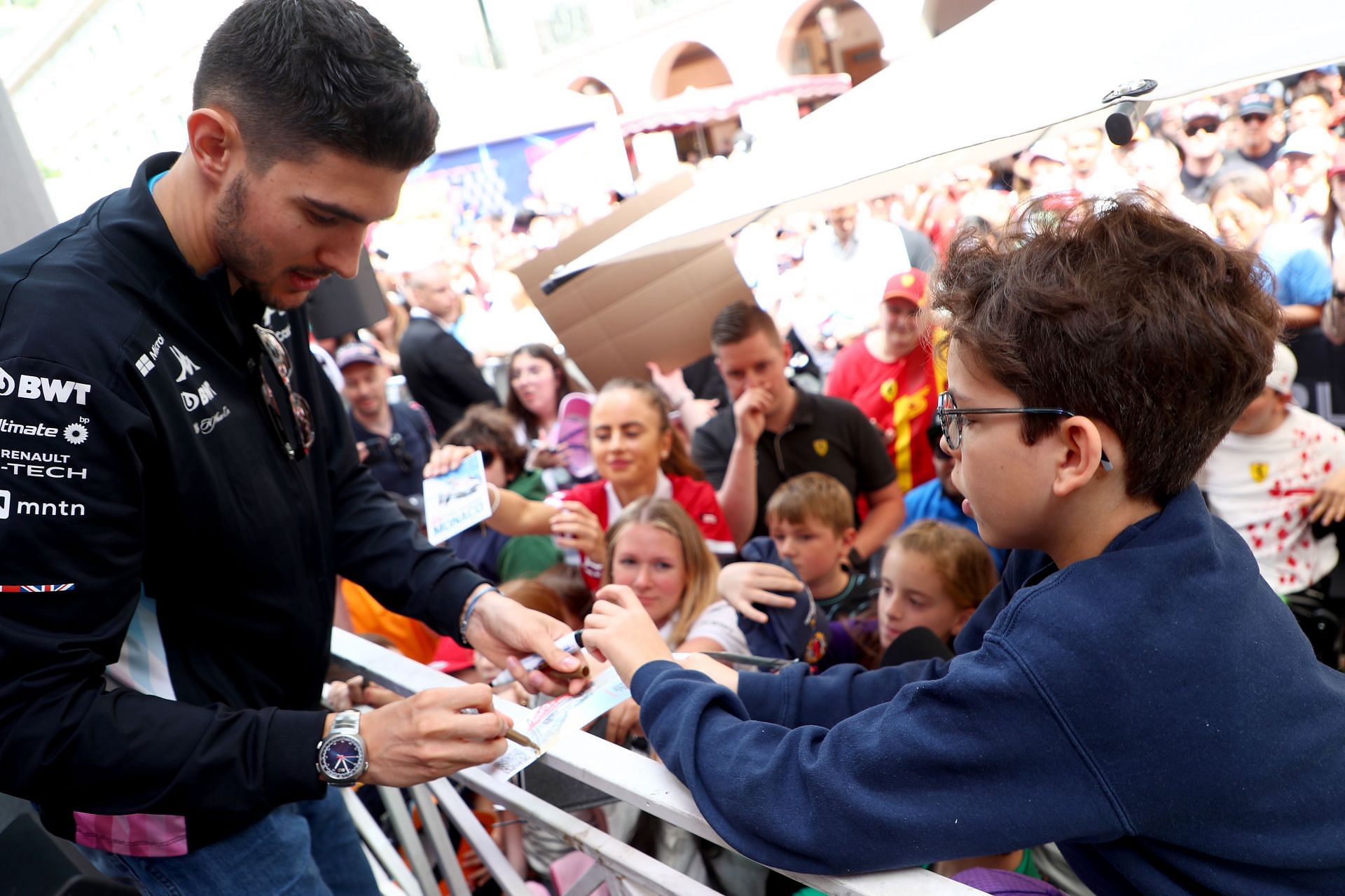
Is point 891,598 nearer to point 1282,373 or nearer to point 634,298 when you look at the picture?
point 634,298

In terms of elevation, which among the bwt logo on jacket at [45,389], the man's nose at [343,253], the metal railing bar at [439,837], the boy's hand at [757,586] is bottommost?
the metal railing bar at [439,837]

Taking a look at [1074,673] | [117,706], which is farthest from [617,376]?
[1074,673]

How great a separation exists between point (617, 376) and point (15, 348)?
2.51 m

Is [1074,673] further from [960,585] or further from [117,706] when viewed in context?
[960,585]

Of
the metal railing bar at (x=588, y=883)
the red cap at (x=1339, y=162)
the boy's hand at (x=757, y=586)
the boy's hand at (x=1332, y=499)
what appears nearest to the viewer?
the metal railing bar at (x=588, y=883)

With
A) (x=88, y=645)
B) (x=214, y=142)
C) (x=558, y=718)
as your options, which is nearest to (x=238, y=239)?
(x=214, y=142)

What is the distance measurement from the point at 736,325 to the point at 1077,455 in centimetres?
263

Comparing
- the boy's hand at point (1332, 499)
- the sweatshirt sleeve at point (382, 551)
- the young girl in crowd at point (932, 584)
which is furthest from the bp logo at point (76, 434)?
the boy's hand at point (1332, 499)

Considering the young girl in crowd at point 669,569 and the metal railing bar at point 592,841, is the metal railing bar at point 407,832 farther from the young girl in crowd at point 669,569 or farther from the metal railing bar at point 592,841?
the young girl in crowd at point 669,569

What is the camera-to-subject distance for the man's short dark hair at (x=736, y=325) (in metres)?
3.76

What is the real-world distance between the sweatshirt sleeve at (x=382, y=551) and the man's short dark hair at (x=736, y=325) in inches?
74.1

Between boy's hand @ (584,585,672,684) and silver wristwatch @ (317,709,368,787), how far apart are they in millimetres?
392

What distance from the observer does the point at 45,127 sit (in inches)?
435

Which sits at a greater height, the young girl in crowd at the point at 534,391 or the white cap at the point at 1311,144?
the white cap at the point at 1311,144
